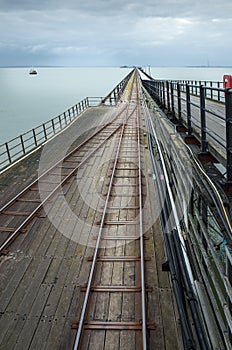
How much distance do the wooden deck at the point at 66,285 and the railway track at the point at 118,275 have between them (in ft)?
0.09

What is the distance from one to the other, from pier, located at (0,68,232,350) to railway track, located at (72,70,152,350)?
0.02m

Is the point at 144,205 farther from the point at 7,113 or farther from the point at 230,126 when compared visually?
the point at 7,113

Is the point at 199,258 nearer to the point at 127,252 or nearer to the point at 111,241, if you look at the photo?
the point at 127,252

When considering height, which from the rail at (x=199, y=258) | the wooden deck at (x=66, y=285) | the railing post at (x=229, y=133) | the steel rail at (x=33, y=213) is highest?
the railing post at (x=229, y=133)

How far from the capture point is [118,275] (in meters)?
5.62

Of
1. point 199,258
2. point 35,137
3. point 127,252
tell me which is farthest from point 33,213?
point 35,137

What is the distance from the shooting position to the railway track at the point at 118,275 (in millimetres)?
4434

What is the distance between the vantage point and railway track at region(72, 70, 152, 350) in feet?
14.5

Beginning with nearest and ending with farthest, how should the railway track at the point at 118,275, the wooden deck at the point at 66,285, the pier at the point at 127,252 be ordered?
the pier at the point at 127,252
the wooden deck at the point at 66,285
the railway track at the point at 118,275

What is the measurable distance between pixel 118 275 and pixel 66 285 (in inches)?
34.2

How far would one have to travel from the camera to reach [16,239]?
6.89 meters

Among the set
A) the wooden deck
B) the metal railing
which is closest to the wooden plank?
the wooden deck

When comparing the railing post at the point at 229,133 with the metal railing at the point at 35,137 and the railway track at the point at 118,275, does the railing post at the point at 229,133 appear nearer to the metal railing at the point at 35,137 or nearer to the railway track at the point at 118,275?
the railway track at the point at 118,275

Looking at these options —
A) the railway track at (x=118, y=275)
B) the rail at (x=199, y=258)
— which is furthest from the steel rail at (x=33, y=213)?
the rail at (x=199, y=258)
